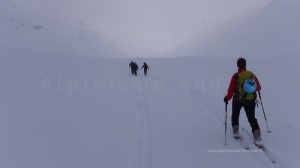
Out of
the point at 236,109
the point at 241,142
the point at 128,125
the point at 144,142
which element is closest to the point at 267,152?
the point at 241,142

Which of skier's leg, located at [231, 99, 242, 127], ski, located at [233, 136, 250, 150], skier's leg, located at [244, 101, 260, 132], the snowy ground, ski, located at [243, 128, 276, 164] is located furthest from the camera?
skier's leg, located at [231, 99, 242, 127]

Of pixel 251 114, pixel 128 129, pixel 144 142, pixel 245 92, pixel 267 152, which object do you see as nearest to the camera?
pixel 267 152

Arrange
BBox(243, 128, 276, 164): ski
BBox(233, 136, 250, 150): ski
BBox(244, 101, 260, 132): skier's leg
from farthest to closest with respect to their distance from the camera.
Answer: BBox(244, 101, 260, 132): skier's leg → BBox(233, 136, 250, 150): ski → BBox(243, 128, 276, 164): ski

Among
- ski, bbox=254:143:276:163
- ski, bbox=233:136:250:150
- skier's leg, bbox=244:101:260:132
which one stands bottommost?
ski, bbox=254:143:276:163

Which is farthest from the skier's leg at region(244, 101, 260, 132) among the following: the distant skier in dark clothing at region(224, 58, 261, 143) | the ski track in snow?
the ski track in snow

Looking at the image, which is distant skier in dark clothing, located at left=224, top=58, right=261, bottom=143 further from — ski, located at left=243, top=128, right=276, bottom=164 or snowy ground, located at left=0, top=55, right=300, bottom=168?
snowy ground, located at left=0, top=55, right=300, bottom=168

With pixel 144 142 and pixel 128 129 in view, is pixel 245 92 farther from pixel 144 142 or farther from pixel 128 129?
pixel 128 129

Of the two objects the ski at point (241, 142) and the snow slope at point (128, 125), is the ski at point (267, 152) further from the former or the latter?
the ski at point (241, 142)

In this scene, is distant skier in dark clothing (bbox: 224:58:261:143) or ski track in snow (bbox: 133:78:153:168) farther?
distant skier in dark clothing (bbox: 224:58:261:143)

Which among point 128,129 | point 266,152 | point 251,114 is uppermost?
point 251,114

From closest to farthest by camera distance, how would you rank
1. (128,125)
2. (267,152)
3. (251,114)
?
(267,152), (251,114), (128,125)

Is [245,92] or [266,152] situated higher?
[245,92]

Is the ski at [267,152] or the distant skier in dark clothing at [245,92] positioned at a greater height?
the distant skier in dark clothing at [245,92]

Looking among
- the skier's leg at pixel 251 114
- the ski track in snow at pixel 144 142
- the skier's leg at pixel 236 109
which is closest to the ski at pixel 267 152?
the skier's leg at pixel 251 114
